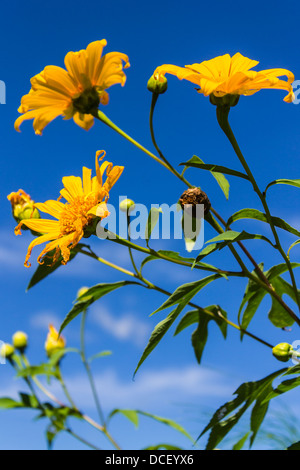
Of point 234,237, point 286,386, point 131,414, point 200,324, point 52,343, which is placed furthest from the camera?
point 52,343

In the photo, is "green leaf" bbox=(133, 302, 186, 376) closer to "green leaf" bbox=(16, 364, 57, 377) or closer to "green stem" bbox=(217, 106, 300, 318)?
"green stem" bbox=(217, 106, 300, 318)

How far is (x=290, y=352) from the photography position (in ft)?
2.97

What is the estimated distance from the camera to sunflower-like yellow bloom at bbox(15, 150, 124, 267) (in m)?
0.84

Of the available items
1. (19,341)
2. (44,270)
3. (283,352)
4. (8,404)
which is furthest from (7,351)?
(283,352)

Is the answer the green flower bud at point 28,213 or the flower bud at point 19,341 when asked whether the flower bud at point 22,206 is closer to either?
the green flower bud at point 28,213

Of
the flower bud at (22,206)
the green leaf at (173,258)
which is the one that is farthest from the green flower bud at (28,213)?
the green leaf at (173,258)

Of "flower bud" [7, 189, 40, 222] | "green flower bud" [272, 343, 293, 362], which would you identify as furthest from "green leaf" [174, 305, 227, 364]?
"flower bud" [7, 189, 40, 222]

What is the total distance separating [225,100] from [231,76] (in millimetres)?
38

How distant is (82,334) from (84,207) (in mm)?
622

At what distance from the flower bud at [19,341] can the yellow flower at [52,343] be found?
0.36 ft

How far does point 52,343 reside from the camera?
58.6 inches

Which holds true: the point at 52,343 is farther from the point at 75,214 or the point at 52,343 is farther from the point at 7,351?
the point at 75,214
